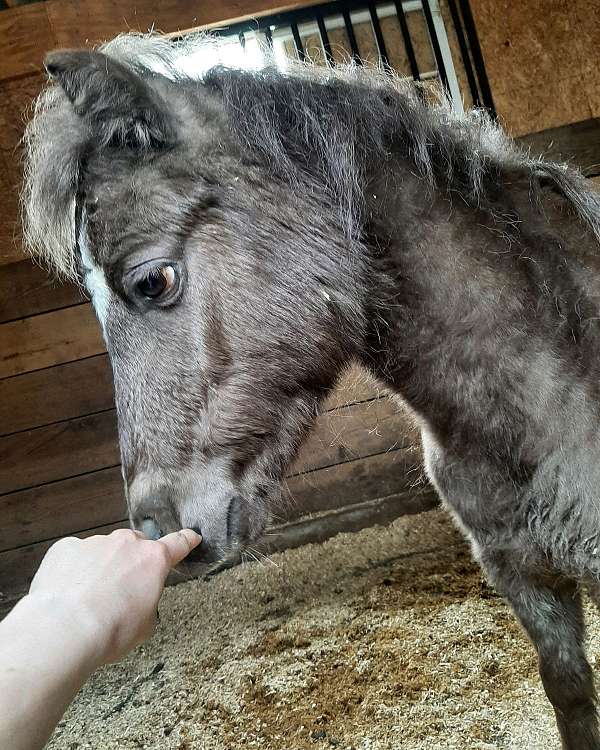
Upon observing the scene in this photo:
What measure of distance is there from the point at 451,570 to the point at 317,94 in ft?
7.29

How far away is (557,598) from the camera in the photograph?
5.77 ft

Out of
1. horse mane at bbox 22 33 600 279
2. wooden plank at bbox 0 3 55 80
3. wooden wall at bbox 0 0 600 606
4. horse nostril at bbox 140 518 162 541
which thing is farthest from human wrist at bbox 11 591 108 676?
wooden plank at bbox 0 3 55 80

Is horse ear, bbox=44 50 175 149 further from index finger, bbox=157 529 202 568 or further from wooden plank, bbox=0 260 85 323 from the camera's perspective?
wooden plank, bbox=0 260 85 323

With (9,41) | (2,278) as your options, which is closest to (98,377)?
(2,278)

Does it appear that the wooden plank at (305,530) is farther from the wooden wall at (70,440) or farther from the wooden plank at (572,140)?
the wooden plank at (572,140)

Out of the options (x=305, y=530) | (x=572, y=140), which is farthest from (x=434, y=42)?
(x=305, y=530)

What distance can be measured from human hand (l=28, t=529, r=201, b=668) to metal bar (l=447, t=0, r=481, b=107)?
2860 millimetres

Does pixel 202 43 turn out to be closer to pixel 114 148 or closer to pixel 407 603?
pixel 114 148

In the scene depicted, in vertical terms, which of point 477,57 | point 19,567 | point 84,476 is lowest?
point 19,567

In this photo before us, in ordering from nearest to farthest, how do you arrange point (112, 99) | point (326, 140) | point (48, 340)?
point (112, 99)
point (326, 140)
point (48, 340)

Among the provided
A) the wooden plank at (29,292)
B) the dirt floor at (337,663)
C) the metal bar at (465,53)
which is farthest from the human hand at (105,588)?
the metal bar at (465,53)

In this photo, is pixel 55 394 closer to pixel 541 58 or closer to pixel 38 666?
pixel 38 666

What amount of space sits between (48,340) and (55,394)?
277 millimetres

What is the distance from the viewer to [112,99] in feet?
4.48
